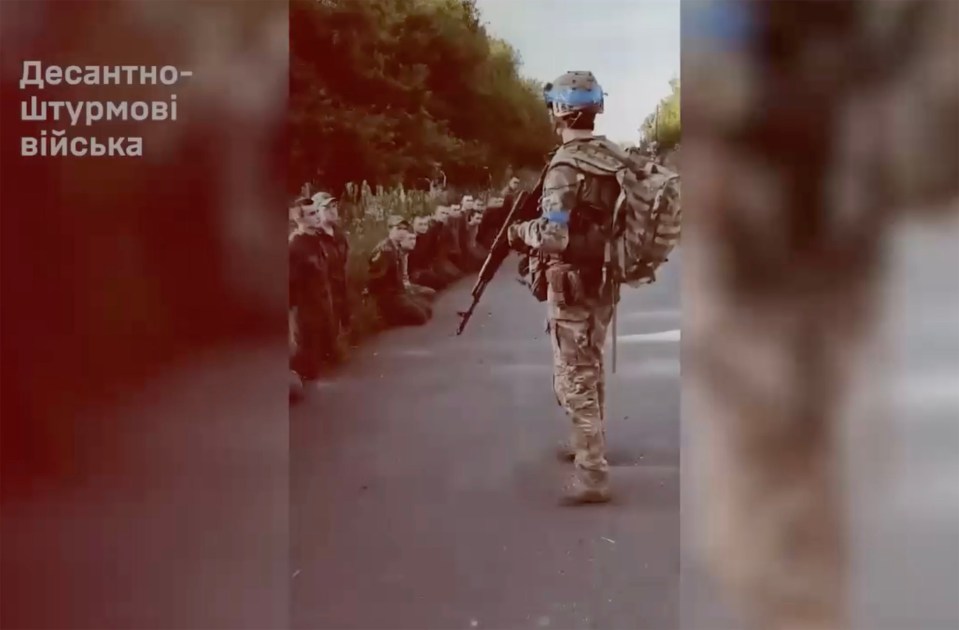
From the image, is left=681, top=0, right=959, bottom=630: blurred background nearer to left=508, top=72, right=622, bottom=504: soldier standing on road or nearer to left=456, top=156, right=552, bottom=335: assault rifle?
left=508, top=72, right=622, bottom=504: soldier standing on road

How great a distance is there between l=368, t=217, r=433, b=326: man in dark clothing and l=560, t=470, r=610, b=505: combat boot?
381 millimetres

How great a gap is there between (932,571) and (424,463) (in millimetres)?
905

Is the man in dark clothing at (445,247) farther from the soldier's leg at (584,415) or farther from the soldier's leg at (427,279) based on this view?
the soldier's leg at (584,415)

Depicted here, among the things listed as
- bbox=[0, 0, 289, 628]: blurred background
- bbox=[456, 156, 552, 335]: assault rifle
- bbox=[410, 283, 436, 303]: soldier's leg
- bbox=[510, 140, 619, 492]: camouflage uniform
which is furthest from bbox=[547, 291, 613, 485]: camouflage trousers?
bbox=[0, 0, 289, 628]: blurred background

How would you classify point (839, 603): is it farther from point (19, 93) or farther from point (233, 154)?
point (19, 93)

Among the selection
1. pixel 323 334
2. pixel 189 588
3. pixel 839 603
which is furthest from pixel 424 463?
pixel 839 603

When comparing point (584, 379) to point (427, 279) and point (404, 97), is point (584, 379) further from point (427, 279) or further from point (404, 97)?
point (404, 97)

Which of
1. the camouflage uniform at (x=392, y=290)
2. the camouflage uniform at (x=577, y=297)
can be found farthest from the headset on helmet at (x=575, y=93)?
the camouflage uniform at (x=392, y=290)

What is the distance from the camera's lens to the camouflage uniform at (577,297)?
1736 millimetres

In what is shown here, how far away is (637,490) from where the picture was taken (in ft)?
5.69

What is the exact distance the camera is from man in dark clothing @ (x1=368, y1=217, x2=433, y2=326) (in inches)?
70.1

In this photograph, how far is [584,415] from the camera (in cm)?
174

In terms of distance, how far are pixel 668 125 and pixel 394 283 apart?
1.81ft

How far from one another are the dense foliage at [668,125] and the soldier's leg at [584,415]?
373 mm
